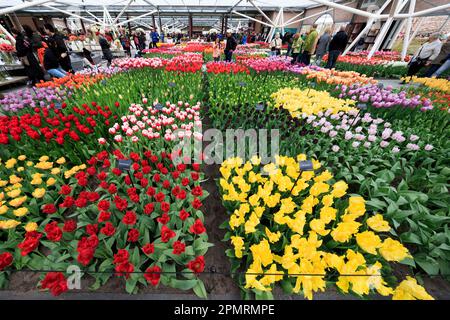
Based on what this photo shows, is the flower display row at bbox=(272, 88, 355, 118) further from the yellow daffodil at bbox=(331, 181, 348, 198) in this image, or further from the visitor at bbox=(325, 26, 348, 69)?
the visitor at bbox=(325, 26, 348, 69)

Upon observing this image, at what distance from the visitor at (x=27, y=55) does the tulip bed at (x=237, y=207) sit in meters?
3.97

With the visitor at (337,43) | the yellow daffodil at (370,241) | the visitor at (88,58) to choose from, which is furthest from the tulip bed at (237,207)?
the visitor at (88,58)

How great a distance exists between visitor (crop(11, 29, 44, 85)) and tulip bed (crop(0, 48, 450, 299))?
156 inches

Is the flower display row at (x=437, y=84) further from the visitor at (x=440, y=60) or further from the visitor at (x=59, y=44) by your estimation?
the visitor at (x=59, y=44)

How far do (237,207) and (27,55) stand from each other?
28.6ft

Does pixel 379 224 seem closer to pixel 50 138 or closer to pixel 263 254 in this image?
pixel 263 254

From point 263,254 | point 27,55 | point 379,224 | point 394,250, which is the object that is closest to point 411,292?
point 394,250

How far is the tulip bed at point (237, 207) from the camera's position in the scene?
1.47 meters

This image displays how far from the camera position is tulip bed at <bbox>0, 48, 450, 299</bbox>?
1473 mm

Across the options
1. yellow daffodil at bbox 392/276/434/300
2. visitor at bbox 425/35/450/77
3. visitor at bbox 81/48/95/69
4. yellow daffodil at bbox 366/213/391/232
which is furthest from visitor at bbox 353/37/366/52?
yellow daffodil at bbox 392/276/434/300

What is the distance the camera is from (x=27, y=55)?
6.32 metres
